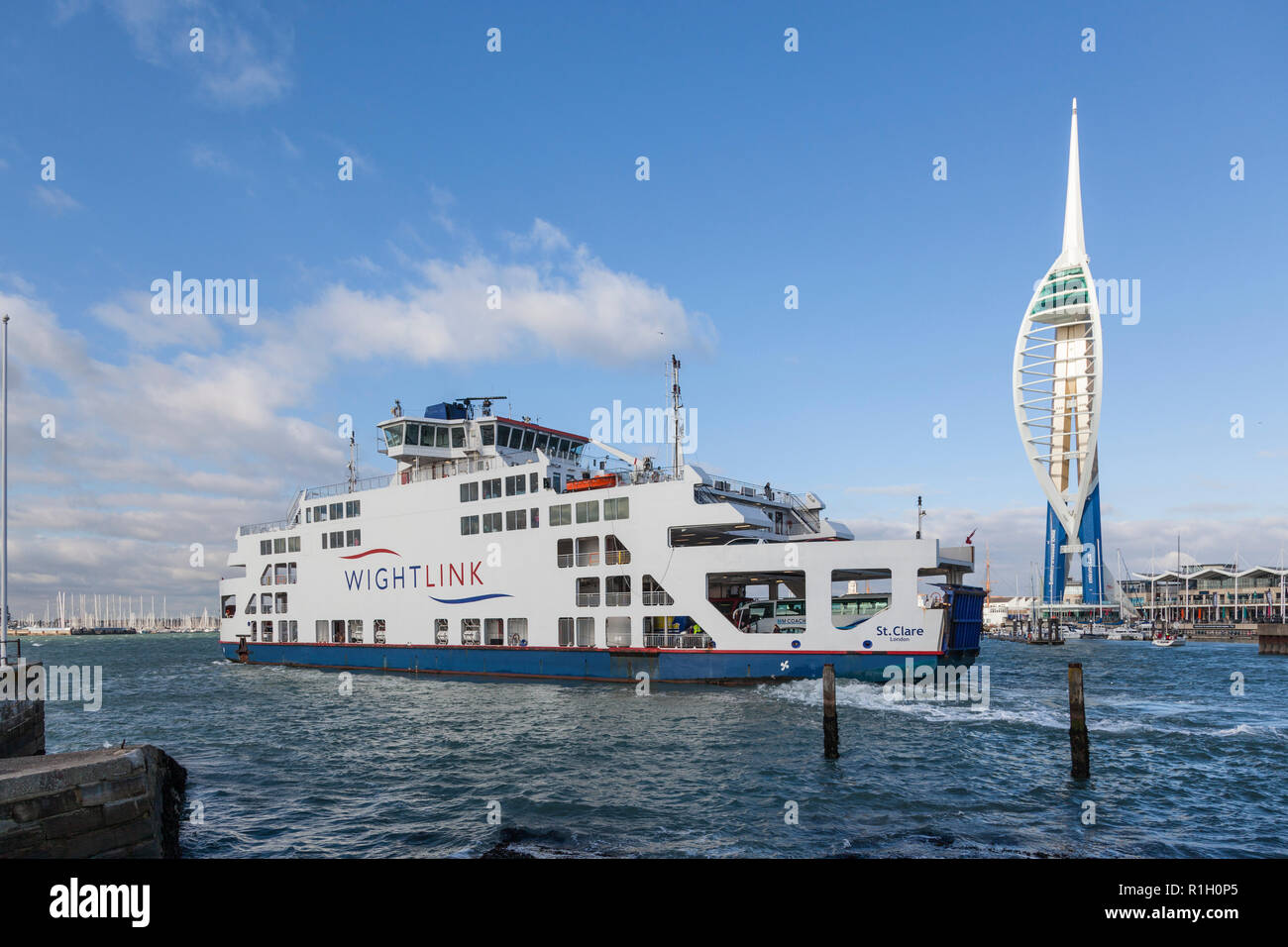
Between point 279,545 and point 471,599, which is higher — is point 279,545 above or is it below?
above

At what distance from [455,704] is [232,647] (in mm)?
27861

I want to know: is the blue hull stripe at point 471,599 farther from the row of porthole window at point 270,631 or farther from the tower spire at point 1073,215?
the tower spire at point 1073,215

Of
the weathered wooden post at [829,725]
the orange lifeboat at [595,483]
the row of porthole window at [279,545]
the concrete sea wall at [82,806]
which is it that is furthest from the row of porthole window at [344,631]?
the concrete sea wall at [82,806]

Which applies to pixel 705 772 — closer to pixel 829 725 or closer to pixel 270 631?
pixel 829 725

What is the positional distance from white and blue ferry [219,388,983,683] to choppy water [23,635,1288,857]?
1811mm

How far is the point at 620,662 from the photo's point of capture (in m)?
31.8

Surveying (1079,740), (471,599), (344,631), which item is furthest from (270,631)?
(1079,740)

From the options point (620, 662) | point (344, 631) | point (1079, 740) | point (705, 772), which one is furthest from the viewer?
point (344, 631)

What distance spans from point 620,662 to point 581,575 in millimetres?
3888

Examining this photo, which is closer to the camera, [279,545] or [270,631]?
[279,545]

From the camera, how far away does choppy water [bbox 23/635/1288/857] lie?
538 inches

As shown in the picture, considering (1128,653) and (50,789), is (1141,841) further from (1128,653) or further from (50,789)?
(1128,653)
